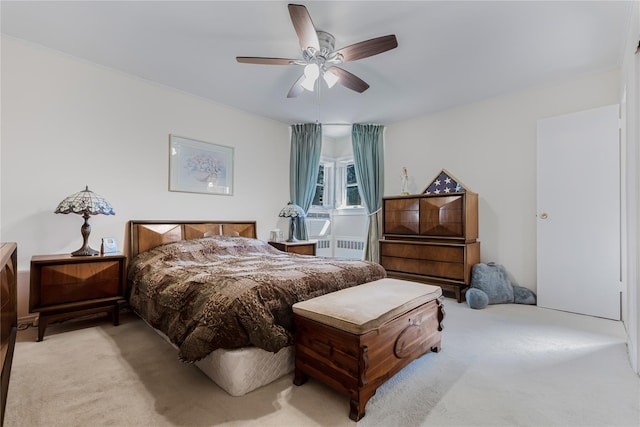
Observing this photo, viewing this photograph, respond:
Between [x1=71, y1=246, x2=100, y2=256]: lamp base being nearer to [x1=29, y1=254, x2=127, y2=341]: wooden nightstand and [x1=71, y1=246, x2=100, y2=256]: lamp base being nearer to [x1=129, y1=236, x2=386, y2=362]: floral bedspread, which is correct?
[x1=29, y1=254, x2=127, y2=341]: wooden nightstand

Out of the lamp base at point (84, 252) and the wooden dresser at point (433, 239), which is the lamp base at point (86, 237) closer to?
the lamp base at point (84, 252)

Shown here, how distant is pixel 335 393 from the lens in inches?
66.1

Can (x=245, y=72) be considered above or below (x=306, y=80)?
above

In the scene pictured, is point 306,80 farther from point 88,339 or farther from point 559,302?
point 559,302

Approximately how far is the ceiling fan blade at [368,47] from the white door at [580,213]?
2433 millimetres

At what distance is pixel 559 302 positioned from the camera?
321 cm

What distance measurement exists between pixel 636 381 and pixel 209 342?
8.49 ft

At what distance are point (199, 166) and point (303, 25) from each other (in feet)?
7.81

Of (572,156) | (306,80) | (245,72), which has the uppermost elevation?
(245,72)

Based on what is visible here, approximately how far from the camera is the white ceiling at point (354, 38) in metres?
2.20

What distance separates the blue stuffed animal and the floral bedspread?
5.02 feet

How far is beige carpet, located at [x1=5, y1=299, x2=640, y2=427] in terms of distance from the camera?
4.79 feet

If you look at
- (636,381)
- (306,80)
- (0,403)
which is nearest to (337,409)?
(0,403)

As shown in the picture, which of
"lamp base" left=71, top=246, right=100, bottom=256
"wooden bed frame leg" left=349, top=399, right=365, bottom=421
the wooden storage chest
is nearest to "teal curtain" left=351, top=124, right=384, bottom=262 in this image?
the wooden storage chest
